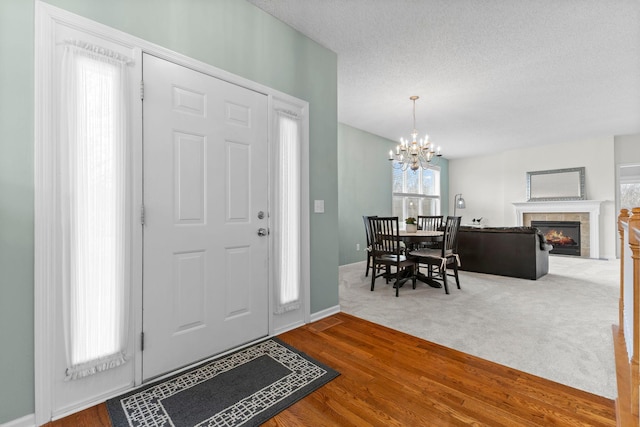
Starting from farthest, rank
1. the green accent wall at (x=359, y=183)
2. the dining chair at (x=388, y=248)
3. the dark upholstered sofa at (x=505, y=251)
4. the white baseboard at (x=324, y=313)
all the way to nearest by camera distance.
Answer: the green accent wall at (x=359, y=183), the dark upholstered sofa at (x=505, y=251), the dining chair at (x=388, y=248), the white baseboard at (x=324, y=313)

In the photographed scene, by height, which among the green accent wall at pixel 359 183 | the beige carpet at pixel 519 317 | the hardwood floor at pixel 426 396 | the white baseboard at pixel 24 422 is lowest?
the hardwood floor at pixel 426 396

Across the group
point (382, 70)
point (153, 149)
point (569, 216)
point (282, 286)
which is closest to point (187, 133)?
point (153, 149)

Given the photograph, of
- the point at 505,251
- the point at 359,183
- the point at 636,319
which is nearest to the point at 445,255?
the point at 505,251

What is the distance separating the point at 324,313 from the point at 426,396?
1376mm

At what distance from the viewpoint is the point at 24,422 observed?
1394 millimetres

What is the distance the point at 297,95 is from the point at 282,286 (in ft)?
5.88

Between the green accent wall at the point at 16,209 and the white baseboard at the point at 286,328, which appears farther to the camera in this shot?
the white baseboard at the point at 286,328

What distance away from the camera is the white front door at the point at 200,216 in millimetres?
1816

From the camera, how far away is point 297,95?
269 cm

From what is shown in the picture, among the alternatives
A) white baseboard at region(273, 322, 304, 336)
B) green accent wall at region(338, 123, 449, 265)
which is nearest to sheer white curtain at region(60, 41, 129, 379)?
white baseboard at region(273, 322, 304, 336)

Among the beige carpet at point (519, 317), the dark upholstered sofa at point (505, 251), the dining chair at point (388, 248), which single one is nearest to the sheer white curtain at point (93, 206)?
the beige carpet at point (519, 317)

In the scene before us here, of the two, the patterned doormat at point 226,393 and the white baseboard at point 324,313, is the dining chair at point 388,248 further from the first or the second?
the patterned doormat at point 226,393

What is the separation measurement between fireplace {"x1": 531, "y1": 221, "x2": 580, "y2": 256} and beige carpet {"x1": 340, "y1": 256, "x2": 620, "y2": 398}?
2.69 m

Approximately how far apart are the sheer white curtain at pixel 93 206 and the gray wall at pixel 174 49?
14 centimetres
